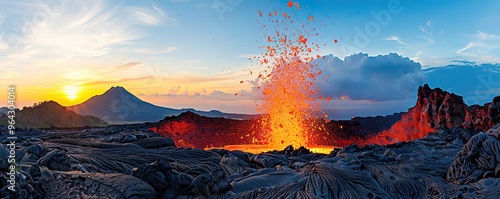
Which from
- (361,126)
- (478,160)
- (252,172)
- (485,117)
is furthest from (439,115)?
(252,172)

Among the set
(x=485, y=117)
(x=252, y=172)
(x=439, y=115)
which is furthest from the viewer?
(x=439, y=115)

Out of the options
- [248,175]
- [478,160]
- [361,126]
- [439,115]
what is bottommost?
[248,175]

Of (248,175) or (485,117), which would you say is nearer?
(248,175)

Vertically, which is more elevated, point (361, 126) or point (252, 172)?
point (361, 126)

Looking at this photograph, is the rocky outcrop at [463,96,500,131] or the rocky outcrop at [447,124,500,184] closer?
the rocky outcrop at [447,124,500,184]

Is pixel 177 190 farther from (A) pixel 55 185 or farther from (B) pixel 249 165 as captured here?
→ (B) pixel 249 165

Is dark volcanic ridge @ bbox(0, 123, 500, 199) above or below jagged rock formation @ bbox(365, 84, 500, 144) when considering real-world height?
below

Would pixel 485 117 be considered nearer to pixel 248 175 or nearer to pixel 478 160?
pixel 478 160

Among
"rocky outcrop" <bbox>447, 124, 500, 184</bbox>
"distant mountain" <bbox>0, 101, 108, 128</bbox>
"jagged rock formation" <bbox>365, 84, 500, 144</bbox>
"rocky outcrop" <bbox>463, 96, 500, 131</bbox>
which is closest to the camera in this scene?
"rocky outcrop" <bbox>447, 124, 500, 184</bbox>

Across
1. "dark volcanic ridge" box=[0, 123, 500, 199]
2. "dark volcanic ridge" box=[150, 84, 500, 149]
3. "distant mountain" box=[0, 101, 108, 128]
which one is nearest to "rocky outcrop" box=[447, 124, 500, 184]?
"dark volcanic ridge" box=[0, 123, 500, 199]

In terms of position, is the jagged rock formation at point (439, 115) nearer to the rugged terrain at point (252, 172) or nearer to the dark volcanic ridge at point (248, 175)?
the rugged terrain at point (252, 172)

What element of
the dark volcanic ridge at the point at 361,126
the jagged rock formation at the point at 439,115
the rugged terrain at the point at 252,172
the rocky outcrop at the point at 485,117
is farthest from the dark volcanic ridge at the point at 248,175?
the dark volcanic ridge at the point at 361,126

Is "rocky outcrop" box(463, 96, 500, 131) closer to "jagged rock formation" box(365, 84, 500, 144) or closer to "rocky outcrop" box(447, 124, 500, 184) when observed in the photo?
"jagged rock formation" box(365, 84, 500, 144)

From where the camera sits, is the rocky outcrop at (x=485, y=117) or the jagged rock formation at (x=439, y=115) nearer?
the rocky outcrop at (x=485, y=117)
